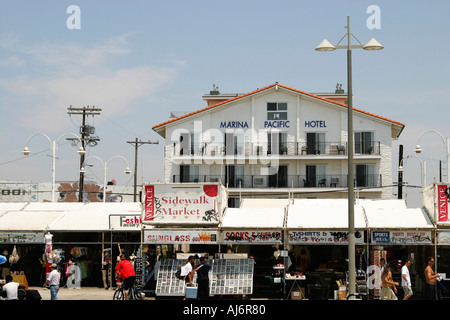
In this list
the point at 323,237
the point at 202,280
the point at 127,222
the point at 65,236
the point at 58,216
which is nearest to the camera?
the point at 202,280

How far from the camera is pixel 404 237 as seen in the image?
24094 mm

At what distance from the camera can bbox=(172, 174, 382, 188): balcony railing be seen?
56406 mm

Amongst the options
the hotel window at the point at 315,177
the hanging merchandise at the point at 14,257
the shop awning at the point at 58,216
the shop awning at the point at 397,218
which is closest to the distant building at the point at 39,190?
the hotel window at the point at 315,177

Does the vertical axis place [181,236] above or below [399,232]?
below

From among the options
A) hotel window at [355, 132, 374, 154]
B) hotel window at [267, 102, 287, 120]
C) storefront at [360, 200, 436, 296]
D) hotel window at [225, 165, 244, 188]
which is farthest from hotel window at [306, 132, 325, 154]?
storefront at [360, 200, 436, 296]

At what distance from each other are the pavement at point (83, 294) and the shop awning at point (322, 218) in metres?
6.20

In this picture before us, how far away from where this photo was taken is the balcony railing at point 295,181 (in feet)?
185

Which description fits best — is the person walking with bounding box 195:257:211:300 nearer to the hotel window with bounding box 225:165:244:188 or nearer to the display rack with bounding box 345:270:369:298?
the display rack with bounding box 345:270:369:298

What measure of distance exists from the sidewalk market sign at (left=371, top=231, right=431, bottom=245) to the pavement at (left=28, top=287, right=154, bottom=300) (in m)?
8.82

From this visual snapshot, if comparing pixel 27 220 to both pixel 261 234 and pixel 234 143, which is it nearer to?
pixel 261 234

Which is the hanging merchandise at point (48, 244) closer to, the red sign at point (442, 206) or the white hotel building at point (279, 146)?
the red sign at point (442, 206)

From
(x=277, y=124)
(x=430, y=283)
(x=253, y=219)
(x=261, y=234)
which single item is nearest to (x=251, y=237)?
(x=261, y=234)

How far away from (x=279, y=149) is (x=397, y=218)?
1307 inches
